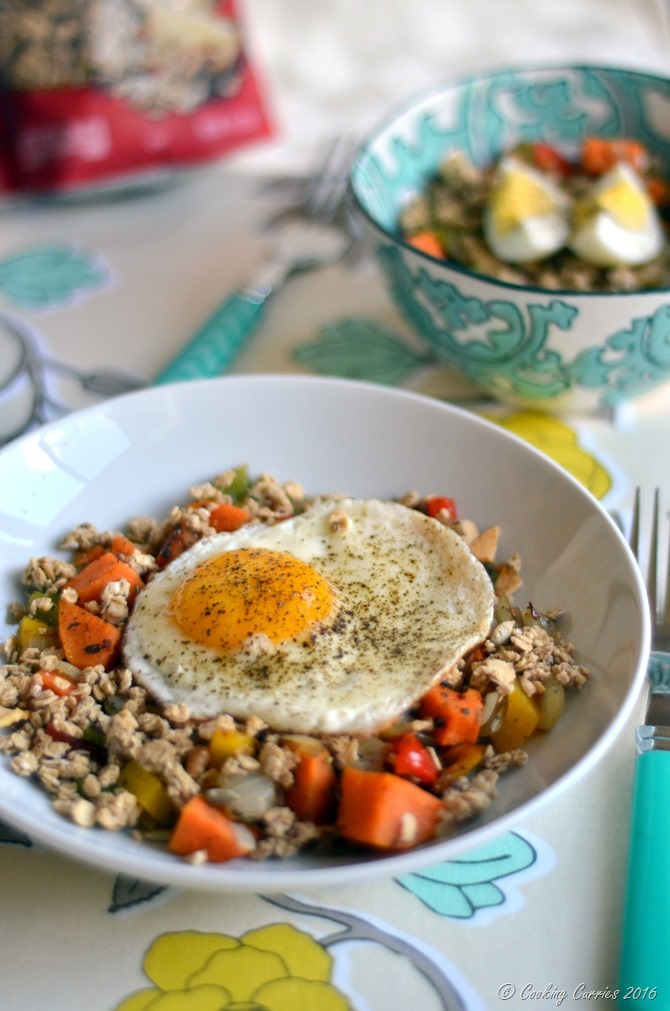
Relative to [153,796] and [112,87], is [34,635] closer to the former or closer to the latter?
→ [153,796]

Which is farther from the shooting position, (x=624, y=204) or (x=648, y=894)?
(x=624, y=204)

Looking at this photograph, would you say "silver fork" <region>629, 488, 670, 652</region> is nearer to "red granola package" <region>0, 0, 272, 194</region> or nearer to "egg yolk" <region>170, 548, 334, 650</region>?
"egg yolk" <region>170, 548, 334, 650</region>

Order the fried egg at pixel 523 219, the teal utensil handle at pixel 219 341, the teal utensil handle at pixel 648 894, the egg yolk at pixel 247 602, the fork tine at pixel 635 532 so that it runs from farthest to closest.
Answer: the fried egg at pixel 523 219, the teal utensil handle at pixel 219 341, the fork tine at pixel 635 532, the egg yolk at pixel 247 602, the teal utensil handle at pixel 648 894

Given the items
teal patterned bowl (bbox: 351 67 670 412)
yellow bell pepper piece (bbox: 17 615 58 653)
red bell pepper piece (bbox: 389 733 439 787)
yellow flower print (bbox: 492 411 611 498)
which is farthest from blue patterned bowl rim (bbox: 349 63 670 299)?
red bell pepper piece (bbox: 389 733 439 787)

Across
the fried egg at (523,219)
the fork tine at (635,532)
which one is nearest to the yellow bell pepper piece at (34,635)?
the fork tine at (635,532)

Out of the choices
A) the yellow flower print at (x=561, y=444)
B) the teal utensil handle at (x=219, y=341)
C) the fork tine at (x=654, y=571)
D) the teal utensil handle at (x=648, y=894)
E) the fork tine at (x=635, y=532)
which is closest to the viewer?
the teal utensil handle at (x=648, y=894)

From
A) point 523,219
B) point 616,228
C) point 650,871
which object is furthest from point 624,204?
point 650,871

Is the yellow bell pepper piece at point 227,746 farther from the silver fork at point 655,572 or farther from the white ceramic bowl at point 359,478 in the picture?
the silver fork at point 655,572
